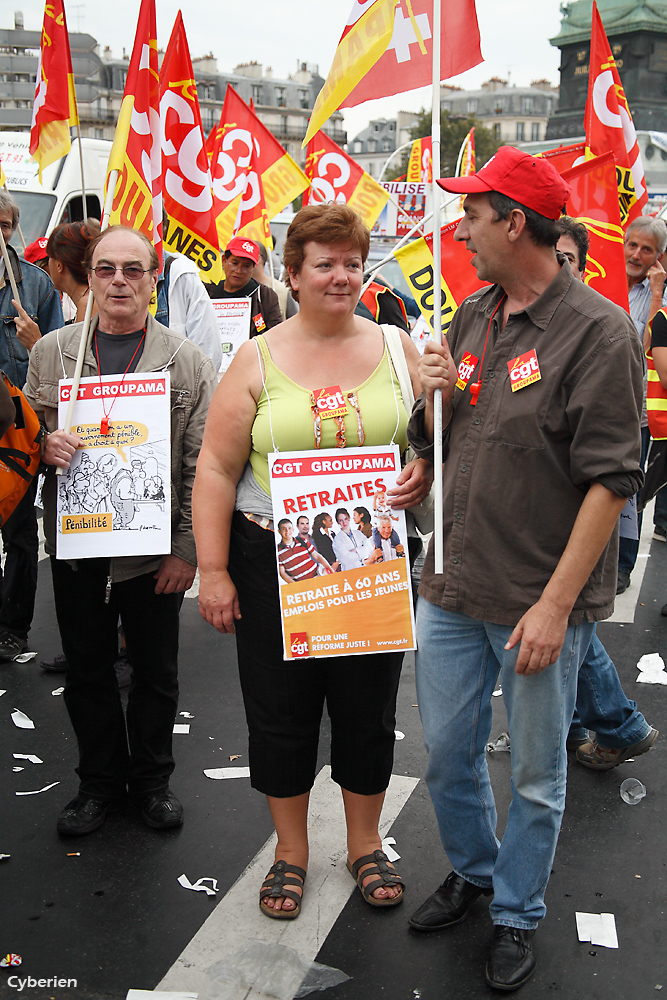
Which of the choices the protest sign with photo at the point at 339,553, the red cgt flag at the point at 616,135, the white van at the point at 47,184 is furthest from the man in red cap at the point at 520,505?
the white van at the point at 47,184

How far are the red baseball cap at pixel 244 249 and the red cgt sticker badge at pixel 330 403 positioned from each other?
4.32 metres

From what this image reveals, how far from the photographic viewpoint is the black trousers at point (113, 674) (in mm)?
3289

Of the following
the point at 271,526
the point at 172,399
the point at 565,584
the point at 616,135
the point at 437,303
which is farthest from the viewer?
the point at 616,135

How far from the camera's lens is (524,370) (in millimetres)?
2326

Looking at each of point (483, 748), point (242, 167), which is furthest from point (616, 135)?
point (483, 748)

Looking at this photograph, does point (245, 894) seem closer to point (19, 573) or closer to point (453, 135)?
point (19, 573)

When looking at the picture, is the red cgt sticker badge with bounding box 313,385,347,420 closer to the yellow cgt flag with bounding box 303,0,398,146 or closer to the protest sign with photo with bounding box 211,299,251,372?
the yellow cgt flag with bounding box 303,0,398,146

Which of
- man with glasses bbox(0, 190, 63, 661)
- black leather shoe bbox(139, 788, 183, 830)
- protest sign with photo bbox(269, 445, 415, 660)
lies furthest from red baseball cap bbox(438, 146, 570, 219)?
man with glasses bbox(0, 190, 63, 661)

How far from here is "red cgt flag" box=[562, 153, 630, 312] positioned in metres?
5.11

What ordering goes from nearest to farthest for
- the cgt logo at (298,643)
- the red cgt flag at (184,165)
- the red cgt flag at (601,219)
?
1. the cgt logo at (298,643)
2. the red cgt flag at (601,219)
3. the red cgt flag at (184,165)

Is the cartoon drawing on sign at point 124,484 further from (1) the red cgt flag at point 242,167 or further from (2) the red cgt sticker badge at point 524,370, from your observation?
(1) the red cgt flag at point 242,167

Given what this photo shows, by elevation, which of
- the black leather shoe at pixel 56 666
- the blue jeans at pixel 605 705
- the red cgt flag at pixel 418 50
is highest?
the red cgt flag at pixel 418 50

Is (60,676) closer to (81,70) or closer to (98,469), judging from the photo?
(98,469)

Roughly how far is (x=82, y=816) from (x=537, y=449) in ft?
7.13
